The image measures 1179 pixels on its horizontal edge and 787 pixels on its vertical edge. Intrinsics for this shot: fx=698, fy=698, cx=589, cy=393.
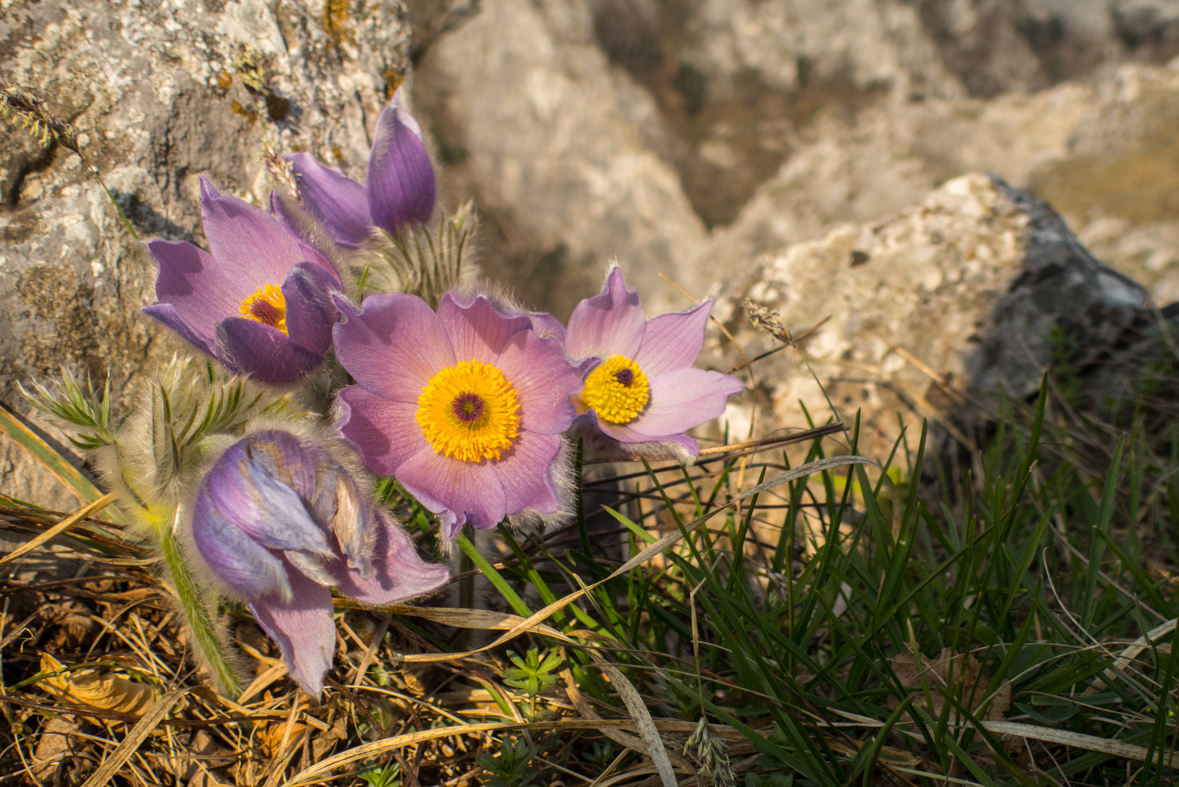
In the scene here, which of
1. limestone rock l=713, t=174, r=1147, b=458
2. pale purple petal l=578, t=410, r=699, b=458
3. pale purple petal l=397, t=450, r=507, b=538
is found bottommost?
pale purple petal l=397, t=450, r=507, b=538

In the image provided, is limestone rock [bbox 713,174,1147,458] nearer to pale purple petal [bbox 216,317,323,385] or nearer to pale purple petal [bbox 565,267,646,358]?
pale purple petal [bbox 565,267,646,358]

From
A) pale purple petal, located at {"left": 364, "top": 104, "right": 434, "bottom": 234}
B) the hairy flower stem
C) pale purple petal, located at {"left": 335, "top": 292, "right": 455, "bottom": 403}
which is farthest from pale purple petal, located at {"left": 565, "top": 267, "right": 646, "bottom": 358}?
the hairy flower stem

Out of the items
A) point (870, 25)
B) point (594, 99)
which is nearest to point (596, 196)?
point (594, 99)

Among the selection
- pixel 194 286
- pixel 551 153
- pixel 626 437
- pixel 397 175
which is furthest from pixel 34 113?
pixel 551 153

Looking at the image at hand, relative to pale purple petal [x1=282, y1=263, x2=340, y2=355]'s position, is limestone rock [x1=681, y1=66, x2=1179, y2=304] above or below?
above

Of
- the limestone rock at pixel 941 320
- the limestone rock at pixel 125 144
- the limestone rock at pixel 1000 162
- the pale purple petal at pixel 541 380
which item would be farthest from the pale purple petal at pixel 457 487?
the limestone rock at pixel 1000 162

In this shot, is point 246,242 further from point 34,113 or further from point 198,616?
point 198,616
